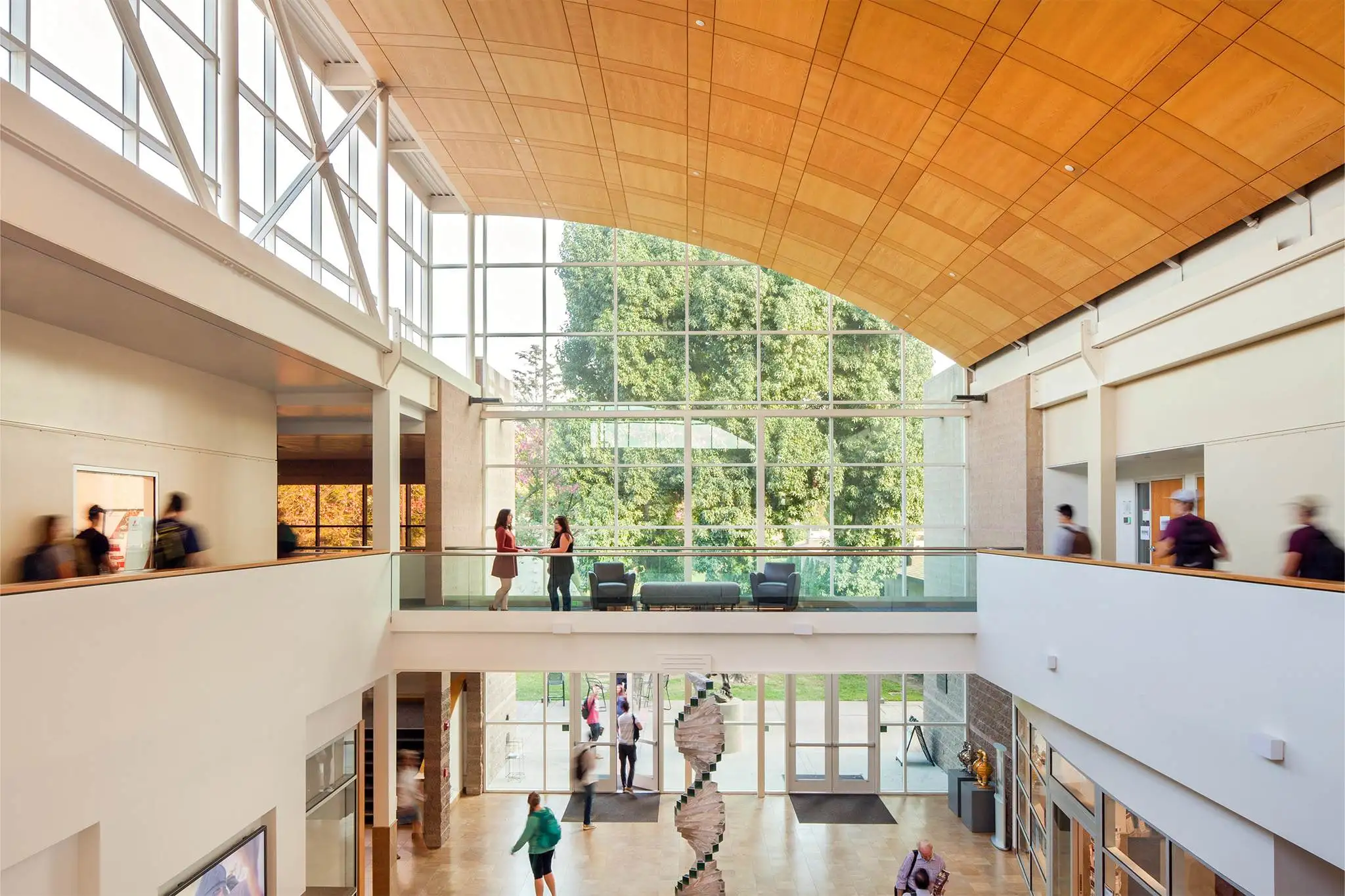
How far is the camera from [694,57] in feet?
30.9

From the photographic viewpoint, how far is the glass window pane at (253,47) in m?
10.3

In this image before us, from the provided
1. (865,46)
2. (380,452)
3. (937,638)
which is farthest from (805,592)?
(865,46)

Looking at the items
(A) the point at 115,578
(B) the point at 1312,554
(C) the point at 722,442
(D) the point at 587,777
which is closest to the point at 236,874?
(A) the point at 115,578

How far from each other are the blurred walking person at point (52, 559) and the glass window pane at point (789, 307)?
12775mm

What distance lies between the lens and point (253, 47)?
411 inches

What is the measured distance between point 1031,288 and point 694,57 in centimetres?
563

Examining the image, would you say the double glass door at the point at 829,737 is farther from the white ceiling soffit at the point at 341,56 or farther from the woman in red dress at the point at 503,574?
the white ceiling soffit at the point at 341,56

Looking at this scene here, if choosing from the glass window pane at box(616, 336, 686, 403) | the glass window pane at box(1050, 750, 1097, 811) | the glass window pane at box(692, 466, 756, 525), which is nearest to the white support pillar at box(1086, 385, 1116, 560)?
the glass window pane at box(1050, 750, 1097, 811)

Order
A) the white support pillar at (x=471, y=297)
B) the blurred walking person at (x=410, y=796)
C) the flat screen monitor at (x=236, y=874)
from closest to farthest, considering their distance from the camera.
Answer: the flat screen monitor at (x=236, y=874), the blurred walking person at (x=410, y=796), the white support pillar at (x=471, y=297)

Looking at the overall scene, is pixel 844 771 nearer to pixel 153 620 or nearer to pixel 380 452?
pixel 380 452

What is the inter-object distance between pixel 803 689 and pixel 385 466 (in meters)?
8.92

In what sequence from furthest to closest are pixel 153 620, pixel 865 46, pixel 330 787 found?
1. pixel 330 787
2. pixel 865 46
3. pixel 153 620

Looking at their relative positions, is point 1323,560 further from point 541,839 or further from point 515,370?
point 515,370

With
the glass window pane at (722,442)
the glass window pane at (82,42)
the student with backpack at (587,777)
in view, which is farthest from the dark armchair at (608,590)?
the glass window pane at (82,42)
